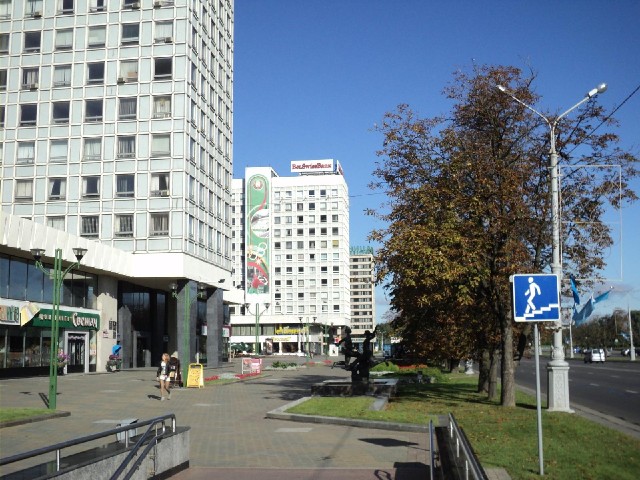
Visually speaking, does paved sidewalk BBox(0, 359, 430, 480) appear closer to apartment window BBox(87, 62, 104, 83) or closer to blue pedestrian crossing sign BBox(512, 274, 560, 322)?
blue pedestrian crossing sign BBox(512, 274, 560, 322)

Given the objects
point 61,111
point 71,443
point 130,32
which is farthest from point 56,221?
point 71,443

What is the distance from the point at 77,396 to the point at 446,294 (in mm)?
14939

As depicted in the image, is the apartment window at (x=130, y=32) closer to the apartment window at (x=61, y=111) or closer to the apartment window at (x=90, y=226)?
the apartment window at (x=61, y=111)

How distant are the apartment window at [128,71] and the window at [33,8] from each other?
7680 mm

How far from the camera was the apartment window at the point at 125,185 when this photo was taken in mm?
54156

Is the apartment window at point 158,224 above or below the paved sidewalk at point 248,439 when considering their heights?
above

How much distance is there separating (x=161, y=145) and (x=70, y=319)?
15944mm

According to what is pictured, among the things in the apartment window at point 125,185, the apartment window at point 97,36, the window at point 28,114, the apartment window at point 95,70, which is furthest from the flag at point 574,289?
the window at point 28,114

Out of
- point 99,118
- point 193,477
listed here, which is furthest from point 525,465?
point 99,118

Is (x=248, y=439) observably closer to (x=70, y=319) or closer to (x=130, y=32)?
(x=70, y=319)

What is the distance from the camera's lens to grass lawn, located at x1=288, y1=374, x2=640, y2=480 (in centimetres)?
1082

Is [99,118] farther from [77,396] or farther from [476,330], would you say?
[476,330]

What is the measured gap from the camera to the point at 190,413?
21047 mm

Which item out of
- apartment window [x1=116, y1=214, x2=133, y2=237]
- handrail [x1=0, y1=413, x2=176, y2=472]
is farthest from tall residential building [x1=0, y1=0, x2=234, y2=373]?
handrail [x1=0, y1=413, x2=176, y2=472]
